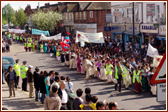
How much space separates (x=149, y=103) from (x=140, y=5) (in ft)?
59.9

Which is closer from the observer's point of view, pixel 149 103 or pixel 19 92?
pixel 149 103

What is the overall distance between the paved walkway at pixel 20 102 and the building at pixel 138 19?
13757mm

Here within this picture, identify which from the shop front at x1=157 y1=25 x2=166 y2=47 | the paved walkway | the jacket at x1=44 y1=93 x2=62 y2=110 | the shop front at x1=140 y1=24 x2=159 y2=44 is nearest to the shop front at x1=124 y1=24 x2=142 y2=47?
the shop front at x1=140 y1=24 x2=159 y2=44

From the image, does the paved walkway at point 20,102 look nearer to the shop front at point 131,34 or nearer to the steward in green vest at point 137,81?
the steward in green vest at point 137,81

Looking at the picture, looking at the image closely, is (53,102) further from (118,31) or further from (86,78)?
(118,31)

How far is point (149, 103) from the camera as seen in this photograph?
12.4m

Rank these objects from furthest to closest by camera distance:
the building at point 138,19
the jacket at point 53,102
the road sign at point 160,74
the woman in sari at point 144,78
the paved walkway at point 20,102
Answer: the building at point 138,19, the woman in sari at point 144,78, the paved walkway at point 20,102, the jacket at point 53,102, the road sign at point 160,74

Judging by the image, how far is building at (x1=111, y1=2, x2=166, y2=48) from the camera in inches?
1053

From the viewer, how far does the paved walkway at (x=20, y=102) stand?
38.4ft

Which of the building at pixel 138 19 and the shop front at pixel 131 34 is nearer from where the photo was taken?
the building at pixel 138 19

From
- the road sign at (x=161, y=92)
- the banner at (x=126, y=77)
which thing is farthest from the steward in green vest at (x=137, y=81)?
the road sign at (x=161, y=92)

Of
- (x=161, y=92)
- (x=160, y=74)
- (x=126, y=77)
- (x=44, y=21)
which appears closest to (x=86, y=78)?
(x=126, y=77)

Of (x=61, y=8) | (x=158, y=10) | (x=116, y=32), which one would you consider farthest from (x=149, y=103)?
(x=61, y=8)

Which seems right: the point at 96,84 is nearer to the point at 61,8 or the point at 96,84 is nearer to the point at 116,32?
the point at 116,32
